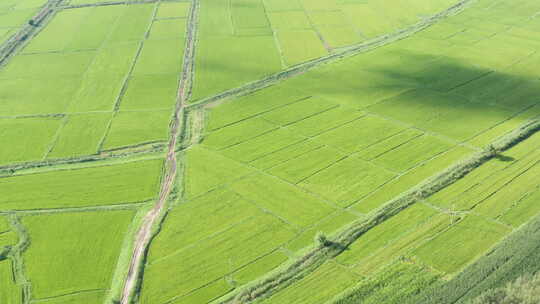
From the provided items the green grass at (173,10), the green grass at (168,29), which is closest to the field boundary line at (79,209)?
the green grass at (168,29)

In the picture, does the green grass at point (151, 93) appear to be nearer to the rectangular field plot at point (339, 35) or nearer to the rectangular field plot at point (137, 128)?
the rectangular field plot at point (137, 128)

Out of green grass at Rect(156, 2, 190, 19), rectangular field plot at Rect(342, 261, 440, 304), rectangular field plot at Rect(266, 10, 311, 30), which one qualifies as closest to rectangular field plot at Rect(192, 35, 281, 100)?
rectangular field plot at Rect(266, 10, 311, 30)

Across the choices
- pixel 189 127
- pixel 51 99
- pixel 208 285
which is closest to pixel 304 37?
pixel 189 127

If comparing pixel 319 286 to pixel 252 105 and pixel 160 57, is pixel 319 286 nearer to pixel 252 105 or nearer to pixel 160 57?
→ pixel 252 105

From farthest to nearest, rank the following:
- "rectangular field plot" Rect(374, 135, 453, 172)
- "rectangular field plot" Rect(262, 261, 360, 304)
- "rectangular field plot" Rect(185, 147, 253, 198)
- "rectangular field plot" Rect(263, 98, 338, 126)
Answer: "rectangular field plot" Rect(263, 98, 338, 126)
"rectangular field plot" Rect(374, 135, 453, 172)
"rectangular field plot" Rect(185, 147, 253, 198)
"rectangular field plot" Rect(262, 261, 360, 304)

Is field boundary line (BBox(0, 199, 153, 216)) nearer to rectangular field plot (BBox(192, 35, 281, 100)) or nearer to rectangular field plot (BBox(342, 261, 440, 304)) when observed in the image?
rectangular field plot (BBox(342, 261, 440, 304))
